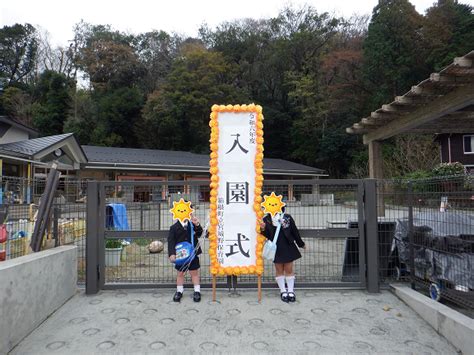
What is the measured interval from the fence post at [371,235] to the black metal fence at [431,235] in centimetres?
37

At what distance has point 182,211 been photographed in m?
4.82

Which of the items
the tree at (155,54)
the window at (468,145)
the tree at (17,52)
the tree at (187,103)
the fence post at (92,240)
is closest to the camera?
the fence post at (92,240)

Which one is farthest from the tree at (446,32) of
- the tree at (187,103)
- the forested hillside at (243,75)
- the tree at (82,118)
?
the tree at (82,118)

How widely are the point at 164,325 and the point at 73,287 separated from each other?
1756mm

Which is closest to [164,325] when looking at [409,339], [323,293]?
[323,293]

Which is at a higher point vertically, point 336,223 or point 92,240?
point 336,223

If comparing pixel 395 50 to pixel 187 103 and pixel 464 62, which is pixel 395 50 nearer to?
pixel 187 103

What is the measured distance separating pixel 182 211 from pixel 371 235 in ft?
8.64

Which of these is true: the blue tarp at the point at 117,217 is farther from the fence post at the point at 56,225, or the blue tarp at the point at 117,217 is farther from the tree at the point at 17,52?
the tree at the point at 17,52

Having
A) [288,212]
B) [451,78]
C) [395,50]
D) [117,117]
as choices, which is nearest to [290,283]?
[288,212]

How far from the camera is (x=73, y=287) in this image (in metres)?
4.99

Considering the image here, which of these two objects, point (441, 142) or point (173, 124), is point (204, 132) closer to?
point (173, 124)

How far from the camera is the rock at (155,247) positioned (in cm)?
757

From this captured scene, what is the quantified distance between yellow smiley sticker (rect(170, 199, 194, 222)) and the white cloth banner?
40 centimetres
